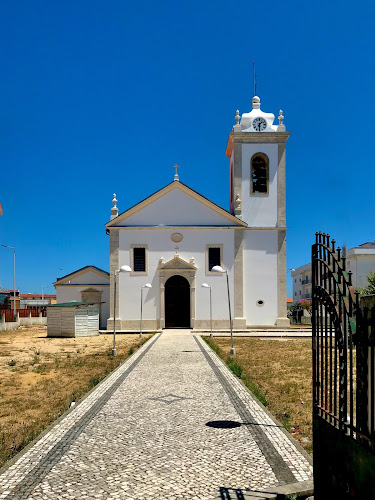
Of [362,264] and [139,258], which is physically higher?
[362,264]

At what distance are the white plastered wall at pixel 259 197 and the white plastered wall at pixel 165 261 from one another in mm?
1810

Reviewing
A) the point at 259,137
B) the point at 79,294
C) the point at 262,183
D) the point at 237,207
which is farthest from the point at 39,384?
the point at 259,137

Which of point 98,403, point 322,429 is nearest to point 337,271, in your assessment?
point 322,429

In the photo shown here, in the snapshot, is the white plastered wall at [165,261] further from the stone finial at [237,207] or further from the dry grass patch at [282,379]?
the dry grass patch at [282,379]

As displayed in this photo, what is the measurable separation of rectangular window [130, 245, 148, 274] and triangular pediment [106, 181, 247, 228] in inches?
54.0

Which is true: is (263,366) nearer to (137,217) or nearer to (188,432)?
(188,432)

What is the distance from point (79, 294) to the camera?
3250 cm

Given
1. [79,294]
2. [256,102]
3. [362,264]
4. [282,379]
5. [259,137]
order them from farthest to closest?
[362,264]
[79,294]
[256,102]
[259,137]
[282,379]

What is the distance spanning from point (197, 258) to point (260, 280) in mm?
3958

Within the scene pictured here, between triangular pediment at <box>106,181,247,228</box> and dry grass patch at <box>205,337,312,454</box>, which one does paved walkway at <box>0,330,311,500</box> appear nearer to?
dry grass patch at <box>205,337,312,454</box>

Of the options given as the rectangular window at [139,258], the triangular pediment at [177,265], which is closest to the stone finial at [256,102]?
the triangular pediment at [177,265]

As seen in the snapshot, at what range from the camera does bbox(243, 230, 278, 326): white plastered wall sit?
29281mm

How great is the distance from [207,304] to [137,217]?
6635 millimetres

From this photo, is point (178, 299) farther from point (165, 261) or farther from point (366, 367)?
point (366, 367)
